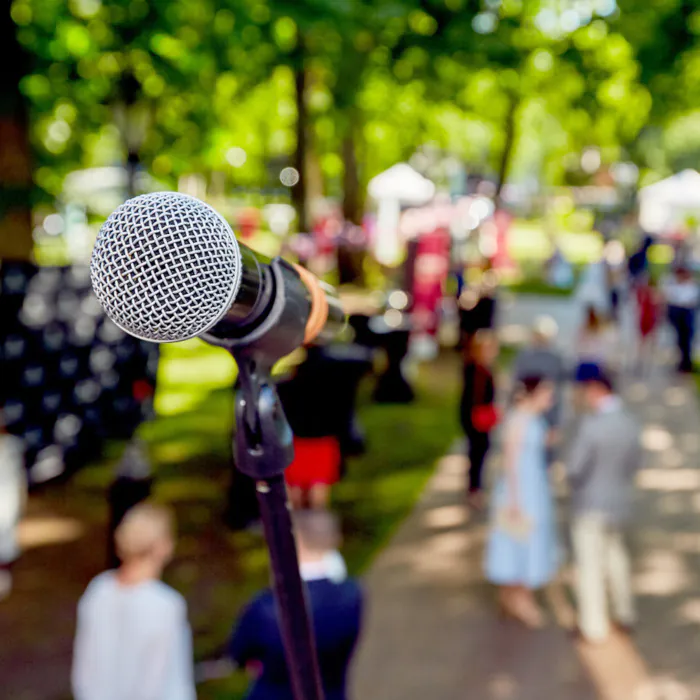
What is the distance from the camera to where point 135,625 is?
317 cm

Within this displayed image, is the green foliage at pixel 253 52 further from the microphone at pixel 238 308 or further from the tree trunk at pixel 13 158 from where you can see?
the microphone at pixel 238 308

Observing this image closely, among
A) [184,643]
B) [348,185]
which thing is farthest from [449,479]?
[348,185]

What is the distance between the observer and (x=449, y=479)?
825 cm

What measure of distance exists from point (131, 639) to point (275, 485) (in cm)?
229

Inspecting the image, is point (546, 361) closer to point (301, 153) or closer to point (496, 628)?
point (496, 628)

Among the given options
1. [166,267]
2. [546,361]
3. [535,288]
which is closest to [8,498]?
[546,361]

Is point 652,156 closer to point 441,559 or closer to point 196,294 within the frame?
point 441,559

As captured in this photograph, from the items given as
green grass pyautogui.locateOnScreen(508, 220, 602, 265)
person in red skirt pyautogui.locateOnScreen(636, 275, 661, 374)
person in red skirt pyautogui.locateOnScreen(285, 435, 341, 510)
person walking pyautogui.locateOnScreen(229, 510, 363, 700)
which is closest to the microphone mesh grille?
person walking pyautogui.locateOnScreen(229, 510, 363, 700)

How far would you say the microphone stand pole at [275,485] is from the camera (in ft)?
3.94

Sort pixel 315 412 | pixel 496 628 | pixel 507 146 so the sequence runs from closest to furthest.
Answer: pixel 496 628 < pixel 315 412 < pixel 507 146

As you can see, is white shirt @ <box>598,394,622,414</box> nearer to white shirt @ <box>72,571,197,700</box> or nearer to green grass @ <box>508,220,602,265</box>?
white shirt @ <box>72,571,197,700</box>

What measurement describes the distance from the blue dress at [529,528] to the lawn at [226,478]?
1314mm

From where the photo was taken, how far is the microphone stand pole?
47.3 inches

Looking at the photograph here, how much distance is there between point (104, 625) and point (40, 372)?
507cm
